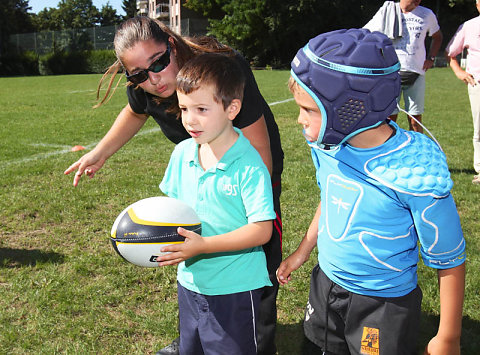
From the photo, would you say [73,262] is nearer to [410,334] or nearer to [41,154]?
[410,334]

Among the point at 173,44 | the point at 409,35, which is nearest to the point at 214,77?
the point at 173,44

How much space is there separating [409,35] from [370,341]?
240 inches

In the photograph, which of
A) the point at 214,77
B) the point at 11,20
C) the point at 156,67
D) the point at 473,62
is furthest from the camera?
the point at 11,20

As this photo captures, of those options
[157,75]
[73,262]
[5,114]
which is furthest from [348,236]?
[5,114]

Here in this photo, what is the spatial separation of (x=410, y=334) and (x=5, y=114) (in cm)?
1493

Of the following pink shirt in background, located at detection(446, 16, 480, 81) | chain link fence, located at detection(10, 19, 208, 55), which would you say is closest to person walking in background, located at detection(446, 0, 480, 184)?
pink shirt in background, located at detection(446, 16, 480, 81)

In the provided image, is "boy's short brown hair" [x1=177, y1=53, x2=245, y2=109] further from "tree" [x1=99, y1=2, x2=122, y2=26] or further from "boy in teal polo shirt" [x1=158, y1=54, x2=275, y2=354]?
"tree" [x1=99, y1=2, x2=122, y2=26]

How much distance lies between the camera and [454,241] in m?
1.81

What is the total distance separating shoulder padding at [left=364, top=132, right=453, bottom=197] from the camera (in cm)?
174

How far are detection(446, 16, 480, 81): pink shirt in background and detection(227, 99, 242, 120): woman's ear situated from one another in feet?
18.4

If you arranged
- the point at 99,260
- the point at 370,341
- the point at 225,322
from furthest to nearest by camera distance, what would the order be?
1. the point at 99,260
2. the point at 225,322
3. the point at 370,341

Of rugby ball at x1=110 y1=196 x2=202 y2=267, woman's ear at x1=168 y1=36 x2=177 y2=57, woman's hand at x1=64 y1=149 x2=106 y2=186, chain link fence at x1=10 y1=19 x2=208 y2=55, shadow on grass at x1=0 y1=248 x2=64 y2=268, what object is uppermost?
chain link fence at x1=10 y1=19 x2=208 y2=55

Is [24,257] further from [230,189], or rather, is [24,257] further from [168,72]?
[230,189]

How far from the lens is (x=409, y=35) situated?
22.9ft
